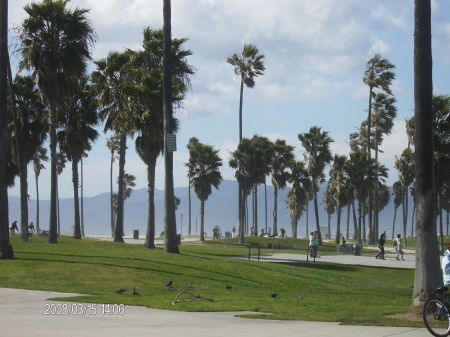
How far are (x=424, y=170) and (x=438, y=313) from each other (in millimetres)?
3621

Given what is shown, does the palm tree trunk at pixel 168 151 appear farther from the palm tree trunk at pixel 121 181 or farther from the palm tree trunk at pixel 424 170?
the palm tree trunk at pixel 424 170

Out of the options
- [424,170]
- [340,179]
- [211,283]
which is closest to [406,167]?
[340,179]

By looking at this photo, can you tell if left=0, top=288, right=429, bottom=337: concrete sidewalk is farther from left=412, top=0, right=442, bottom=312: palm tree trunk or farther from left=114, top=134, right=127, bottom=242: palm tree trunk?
left=114, top=134, right=127, bottom=242: palm tree trunk

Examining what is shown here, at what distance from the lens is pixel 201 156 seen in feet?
244

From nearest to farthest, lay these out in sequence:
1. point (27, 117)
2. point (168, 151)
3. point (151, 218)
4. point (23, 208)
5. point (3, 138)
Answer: point (3, 138), point (168, 151), point (23, 208), point (151, 218), point (27, 117)

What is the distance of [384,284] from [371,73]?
5274 cm

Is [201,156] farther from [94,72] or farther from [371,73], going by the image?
[94,72]

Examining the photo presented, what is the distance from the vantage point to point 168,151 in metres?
31.0

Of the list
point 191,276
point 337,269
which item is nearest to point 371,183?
point 337,269

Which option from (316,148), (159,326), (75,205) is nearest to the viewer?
(159,326)
